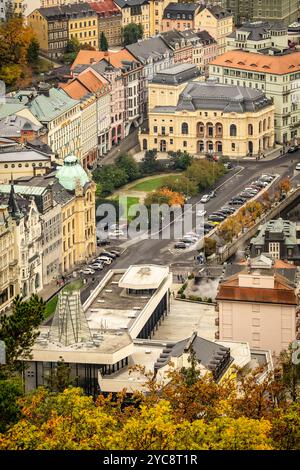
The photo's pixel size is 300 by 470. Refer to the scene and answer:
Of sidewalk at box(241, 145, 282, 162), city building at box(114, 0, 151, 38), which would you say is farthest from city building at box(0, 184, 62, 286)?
city building at box(114, 0, 151, 38)

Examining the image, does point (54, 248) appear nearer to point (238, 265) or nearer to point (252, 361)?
point (238, 265)

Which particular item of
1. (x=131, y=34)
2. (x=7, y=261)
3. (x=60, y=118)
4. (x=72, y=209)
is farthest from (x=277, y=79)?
(x=7, y=261)

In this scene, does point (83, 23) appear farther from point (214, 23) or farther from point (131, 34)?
point (214, 23)

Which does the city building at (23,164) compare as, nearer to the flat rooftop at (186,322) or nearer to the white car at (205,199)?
the white car at (205,199)

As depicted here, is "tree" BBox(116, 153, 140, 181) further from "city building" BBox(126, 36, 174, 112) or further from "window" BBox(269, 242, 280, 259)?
"window" BBox(269, 242, 280, 259)

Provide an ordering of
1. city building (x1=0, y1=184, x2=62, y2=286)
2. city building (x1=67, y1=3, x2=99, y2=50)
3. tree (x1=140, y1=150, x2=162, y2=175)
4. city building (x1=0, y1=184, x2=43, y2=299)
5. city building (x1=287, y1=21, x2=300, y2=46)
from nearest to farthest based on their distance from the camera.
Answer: city building (x1=0, y1=184, x2=43, y2=299)
city building (x1=0, y1=184, x2=62, y2=286)
tree (x1=140, y1=150, x2=162, y2=175)
city building (x1=67, y1=3, x2=99, y2=50)
city building (x1=287, y1=21, x2=300, y2=46)
